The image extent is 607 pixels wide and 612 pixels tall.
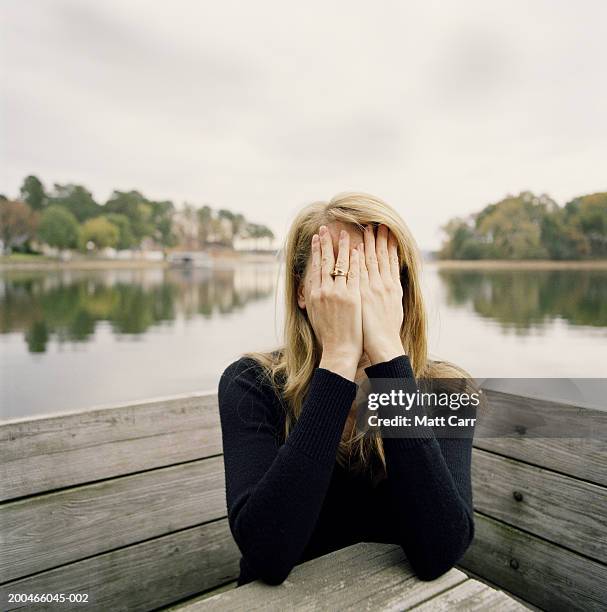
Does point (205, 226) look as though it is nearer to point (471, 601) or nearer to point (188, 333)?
point (188, 333)

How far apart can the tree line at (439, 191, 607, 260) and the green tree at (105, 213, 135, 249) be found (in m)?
11.9

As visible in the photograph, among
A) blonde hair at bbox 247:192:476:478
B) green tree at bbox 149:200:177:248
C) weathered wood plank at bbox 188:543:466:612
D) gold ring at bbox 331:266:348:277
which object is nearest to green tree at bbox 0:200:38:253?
blonde hair at bbox 247:192:476:478

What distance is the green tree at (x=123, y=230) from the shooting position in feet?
47.0

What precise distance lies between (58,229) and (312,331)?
977cm

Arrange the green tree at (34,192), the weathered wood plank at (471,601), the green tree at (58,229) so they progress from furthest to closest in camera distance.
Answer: the green tree at (34,192) → the green tree at (58,229) → the weathered wood plank at (471,601)

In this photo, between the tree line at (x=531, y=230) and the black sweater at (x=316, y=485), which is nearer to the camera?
the black sweater at (x=316, y=485)

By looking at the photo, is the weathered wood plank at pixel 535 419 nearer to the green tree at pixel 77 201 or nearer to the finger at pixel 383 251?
the finger at pixel 383 251

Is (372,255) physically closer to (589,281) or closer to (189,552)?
(189,552)

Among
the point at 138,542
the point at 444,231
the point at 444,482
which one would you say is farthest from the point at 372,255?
the point at 444,231

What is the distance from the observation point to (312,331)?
1.31 metres

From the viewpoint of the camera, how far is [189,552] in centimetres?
161

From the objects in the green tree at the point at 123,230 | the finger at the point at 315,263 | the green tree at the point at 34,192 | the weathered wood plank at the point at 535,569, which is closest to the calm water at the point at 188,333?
the finger at the point at 315,263

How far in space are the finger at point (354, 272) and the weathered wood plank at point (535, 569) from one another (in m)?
1.05

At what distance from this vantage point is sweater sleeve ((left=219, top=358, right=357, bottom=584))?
0.86m
